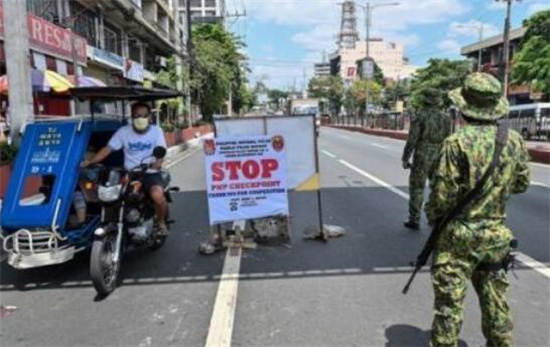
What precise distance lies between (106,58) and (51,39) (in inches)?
330

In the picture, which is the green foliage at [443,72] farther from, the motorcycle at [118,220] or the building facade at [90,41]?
the motorcycle at [118,220]

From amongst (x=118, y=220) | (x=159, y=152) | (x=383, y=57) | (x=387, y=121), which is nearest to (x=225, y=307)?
(x=118, y=220)

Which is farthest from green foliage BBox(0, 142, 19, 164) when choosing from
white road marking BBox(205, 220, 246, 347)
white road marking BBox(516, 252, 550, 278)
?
white road marking BBox(516, 252, 550, 278)

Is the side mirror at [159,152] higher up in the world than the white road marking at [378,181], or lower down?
higher up

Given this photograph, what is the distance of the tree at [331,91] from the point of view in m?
113

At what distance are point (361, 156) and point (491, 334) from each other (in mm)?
18595

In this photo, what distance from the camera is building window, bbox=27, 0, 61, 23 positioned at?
21878 millimetres

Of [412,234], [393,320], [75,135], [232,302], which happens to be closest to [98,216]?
[75,135]

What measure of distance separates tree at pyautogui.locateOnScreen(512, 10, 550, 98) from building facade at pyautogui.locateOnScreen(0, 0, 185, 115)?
84.1 feet

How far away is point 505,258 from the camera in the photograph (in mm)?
3424

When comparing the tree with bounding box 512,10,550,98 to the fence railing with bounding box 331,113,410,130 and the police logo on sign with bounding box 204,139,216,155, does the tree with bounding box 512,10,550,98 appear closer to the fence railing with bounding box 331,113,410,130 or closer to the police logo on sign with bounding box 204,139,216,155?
the fence railing with bounding box 331,113,410,130

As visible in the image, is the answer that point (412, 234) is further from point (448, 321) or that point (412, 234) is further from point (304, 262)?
point (448, 321)

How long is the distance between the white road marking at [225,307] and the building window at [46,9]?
1836 centimetres

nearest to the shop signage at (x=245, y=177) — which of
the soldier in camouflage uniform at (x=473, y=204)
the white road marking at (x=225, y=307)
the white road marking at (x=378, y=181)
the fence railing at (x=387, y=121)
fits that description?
the white road marking at (x=225, y=307)
